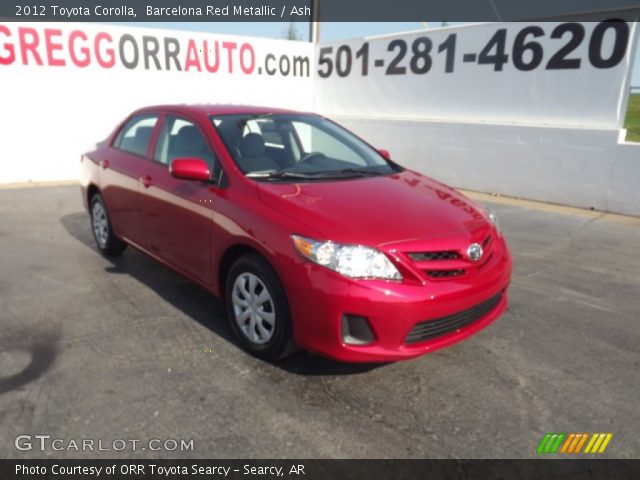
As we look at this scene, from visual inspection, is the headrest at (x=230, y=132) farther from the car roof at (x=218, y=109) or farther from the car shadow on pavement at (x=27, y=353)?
the car shadow on pavement at (x=27, y=353)

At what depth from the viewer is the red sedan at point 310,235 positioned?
273cm

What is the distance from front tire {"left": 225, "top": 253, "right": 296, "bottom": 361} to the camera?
2.96 m

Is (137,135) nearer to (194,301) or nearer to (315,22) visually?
(194,301)

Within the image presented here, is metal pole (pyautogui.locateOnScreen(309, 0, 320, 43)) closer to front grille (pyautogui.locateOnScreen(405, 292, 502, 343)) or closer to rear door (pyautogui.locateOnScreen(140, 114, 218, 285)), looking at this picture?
rear door (pyautogui.locateOnScreen(140, 114, 218, 285))

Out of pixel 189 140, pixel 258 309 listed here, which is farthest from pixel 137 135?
pixel 258 309

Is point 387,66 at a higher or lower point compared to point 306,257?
higher

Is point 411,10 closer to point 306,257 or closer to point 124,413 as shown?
point 306,257

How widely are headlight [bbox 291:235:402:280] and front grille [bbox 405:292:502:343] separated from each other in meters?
0.32

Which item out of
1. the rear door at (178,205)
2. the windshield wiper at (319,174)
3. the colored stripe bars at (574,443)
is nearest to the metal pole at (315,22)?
the rear door at (178,205)

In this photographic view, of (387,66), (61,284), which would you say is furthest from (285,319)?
(387,66)

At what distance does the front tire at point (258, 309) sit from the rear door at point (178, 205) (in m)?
0.37

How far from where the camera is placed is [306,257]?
2.77 meters
